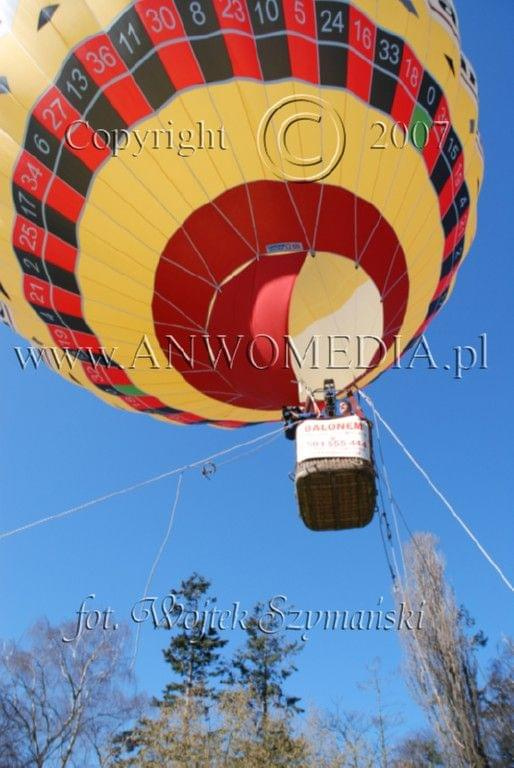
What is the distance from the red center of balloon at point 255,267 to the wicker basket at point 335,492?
1.59 m

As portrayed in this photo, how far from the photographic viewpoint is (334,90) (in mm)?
5812

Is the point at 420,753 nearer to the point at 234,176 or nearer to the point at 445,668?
the point at 445,668

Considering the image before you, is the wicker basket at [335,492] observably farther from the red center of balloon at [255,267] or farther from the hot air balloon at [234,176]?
the red center of balloon at [255,267]

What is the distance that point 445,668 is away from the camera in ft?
36.0

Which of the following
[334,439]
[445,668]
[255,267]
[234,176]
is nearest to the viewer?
[334,439]

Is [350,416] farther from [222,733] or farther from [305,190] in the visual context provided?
[222,733]

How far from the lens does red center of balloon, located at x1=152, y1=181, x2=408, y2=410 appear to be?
611 centimetres

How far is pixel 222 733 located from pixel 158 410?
6643 millimetres

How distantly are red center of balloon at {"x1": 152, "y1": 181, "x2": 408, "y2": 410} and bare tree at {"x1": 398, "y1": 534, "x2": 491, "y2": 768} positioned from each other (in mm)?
5732

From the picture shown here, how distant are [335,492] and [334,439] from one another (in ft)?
1.52

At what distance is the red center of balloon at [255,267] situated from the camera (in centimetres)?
611

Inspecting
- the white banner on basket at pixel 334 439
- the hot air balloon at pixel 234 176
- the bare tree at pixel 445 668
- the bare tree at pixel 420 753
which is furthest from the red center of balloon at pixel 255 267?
the bare tree at pixel 420 753

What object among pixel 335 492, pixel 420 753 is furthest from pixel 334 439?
pixel 420 753

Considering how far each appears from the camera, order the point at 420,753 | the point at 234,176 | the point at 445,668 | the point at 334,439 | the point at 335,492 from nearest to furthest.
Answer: the point at 334,439
the point at 335,492
the point at 234,176
the point at 445,668
the point at 420,753
